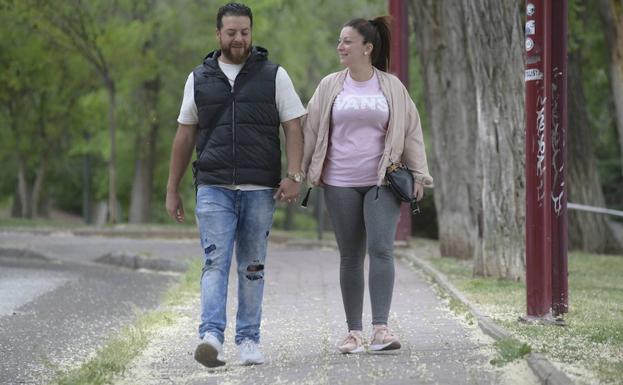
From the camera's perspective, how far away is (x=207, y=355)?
23.4 feet

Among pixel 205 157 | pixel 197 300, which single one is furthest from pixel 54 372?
pixel 197 300

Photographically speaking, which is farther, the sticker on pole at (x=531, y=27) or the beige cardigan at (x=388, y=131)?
the sticker on pole at (x=531, y=27)

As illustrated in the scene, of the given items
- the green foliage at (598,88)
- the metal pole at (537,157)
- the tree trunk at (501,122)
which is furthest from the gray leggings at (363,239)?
the green foliage at (598,88)

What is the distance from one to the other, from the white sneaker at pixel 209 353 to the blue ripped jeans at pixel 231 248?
4.8 inches

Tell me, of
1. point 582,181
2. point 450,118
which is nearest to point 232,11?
point 450,118

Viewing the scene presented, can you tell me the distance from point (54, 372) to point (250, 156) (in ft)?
6.18

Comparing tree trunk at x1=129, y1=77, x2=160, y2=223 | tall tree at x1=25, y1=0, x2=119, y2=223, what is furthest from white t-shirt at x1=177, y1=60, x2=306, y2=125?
tree trunk at x1=129, y1=77, x2=160, y2=223

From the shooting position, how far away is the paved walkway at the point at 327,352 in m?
6.98

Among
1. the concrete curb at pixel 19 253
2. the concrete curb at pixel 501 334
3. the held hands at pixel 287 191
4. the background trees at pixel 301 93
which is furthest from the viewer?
the concrete curb at pixel 19 253

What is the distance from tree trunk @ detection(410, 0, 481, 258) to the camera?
17.4 metres

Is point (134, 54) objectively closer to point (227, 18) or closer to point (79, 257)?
point (79, 257)

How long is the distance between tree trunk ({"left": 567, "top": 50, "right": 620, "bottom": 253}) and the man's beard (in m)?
14.0

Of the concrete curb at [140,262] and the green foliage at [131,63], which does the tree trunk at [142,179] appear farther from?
the concrete curb at [140,262]

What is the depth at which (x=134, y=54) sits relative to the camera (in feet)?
95.1
